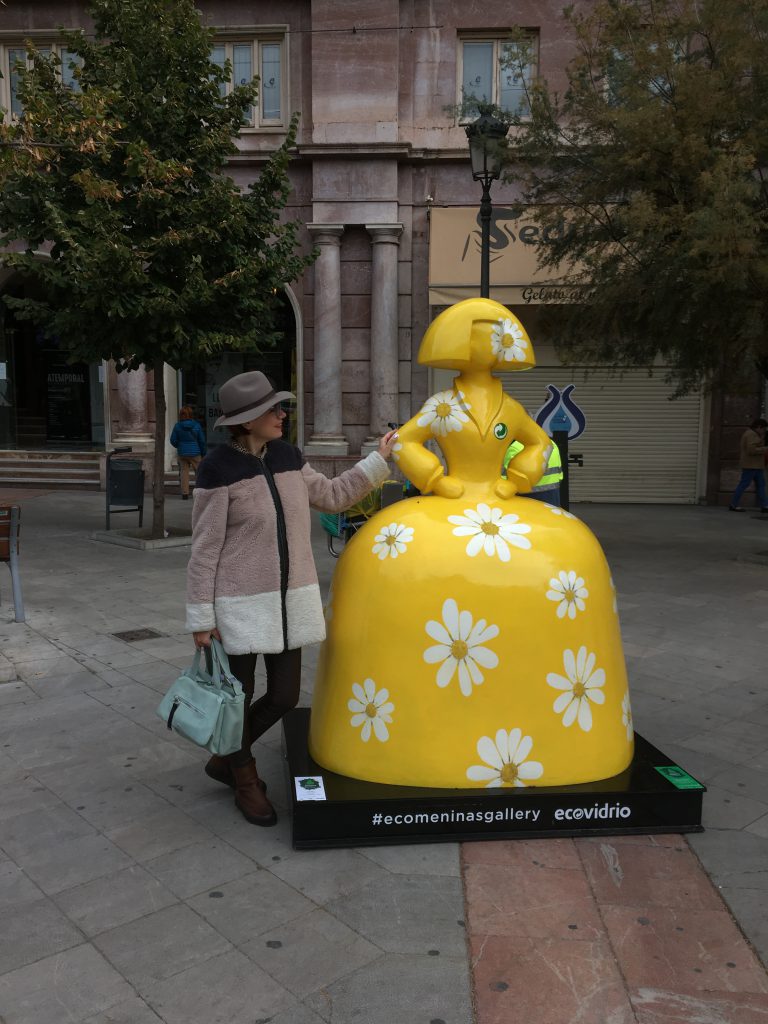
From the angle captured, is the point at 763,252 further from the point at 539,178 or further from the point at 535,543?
the point at 535,543

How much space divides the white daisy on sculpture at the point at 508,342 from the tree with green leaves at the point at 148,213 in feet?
19.8

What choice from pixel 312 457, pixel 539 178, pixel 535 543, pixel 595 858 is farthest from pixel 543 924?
pixel 312 457

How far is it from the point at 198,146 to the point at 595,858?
27.8 feet

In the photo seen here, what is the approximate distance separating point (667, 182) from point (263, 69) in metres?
8.98

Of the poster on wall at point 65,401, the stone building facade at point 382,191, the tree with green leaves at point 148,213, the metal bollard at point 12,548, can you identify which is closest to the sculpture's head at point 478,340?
the metal bollard at point 12,548

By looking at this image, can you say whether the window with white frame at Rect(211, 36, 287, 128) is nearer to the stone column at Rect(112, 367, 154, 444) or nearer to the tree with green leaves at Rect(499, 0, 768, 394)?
the stone column at Rect(112, 367, 154, 444)

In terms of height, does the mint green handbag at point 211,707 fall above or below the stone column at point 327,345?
below

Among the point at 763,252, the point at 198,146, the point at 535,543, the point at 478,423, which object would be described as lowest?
the point at 535,543

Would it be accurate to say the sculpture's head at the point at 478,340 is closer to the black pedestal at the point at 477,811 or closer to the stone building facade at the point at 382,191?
the black pedestal at the point at 477,811

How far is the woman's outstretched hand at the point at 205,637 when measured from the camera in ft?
11.0

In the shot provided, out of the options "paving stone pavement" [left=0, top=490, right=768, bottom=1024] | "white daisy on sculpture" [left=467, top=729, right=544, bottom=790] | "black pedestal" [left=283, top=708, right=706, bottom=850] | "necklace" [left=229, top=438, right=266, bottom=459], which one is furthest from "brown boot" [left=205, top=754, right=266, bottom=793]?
"necklace" [left=229, top=438, right=266, bottom=459]

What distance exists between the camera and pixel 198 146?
9.23 metres

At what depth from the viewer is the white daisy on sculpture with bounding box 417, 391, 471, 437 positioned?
366 centimetres

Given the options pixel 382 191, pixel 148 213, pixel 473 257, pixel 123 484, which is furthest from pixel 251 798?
pixel 382 191
